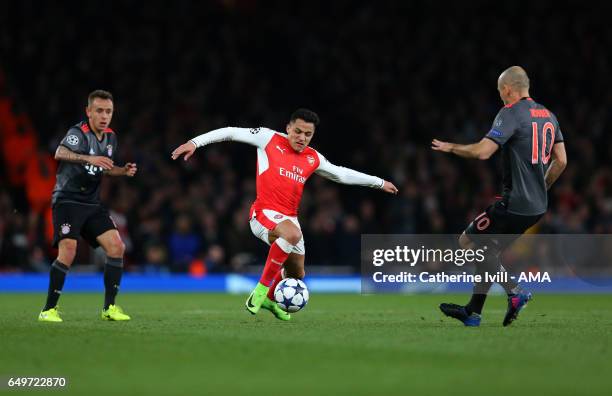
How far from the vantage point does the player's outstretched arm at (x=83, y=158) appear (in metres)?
9.29

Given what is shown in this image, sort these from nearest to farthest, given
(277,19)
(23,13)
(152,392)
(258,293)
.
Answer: (152,392)
(258,293)
(23,13)
(277,19)

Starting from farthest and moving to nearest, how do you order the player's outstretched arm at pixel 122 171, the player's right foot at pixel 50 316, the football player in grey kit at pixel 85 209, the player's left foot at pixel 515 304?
the player's outstretched arm at pixel 122 171 < the football player in grey kit at pixel 85 209 < the player's right foot at pixel 50 316 < the player's left foot at pixel 515 304

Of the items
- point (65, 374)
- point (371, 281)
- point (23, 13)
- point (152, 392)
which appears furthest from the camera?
point (23, 13)

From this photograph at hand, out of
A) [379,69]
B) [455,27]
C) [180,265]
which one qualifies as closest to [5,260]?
[180,265]

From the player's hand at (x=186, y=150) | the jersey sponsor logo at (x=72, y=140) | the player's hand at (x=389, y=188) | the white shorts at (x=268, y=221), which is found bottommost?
the white shorts at (x=268, y=221)

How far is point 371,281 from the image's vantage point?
58.2 ft

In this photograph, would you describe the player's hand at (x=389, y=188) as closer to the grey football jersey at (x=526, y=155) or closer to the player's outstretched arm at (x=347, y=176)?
the player's outstretched arm at (x=347, y=176)

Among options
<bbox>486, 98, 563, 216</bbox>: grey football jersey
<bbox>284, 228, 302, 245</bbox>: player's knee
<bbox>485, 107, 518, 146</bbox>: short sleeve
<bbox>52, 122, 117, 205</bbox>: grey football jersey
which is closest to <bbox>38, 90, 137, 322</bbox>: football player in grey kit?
<bbox>52, 122, 117, 205</bbox>: grey football jersey

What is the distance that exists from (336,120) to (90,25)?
6116 millimetres

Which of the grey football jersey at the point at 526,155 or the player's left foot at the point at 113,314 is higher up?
the grey football jersey at the point at 526,155

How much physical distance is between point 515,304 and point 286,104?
14.8 metres

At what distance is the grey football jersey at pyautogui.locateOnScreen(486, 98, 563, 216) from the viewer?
9164 millimetres

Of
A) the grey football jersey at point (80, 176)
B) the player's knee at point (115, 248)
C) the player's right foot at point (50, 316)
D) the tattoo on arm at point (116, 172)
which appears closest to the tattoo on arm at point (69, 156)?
the grey football jersey at point (80, 176)

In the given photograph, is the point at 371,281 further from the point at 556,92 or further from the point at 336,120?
the point at 556,92
